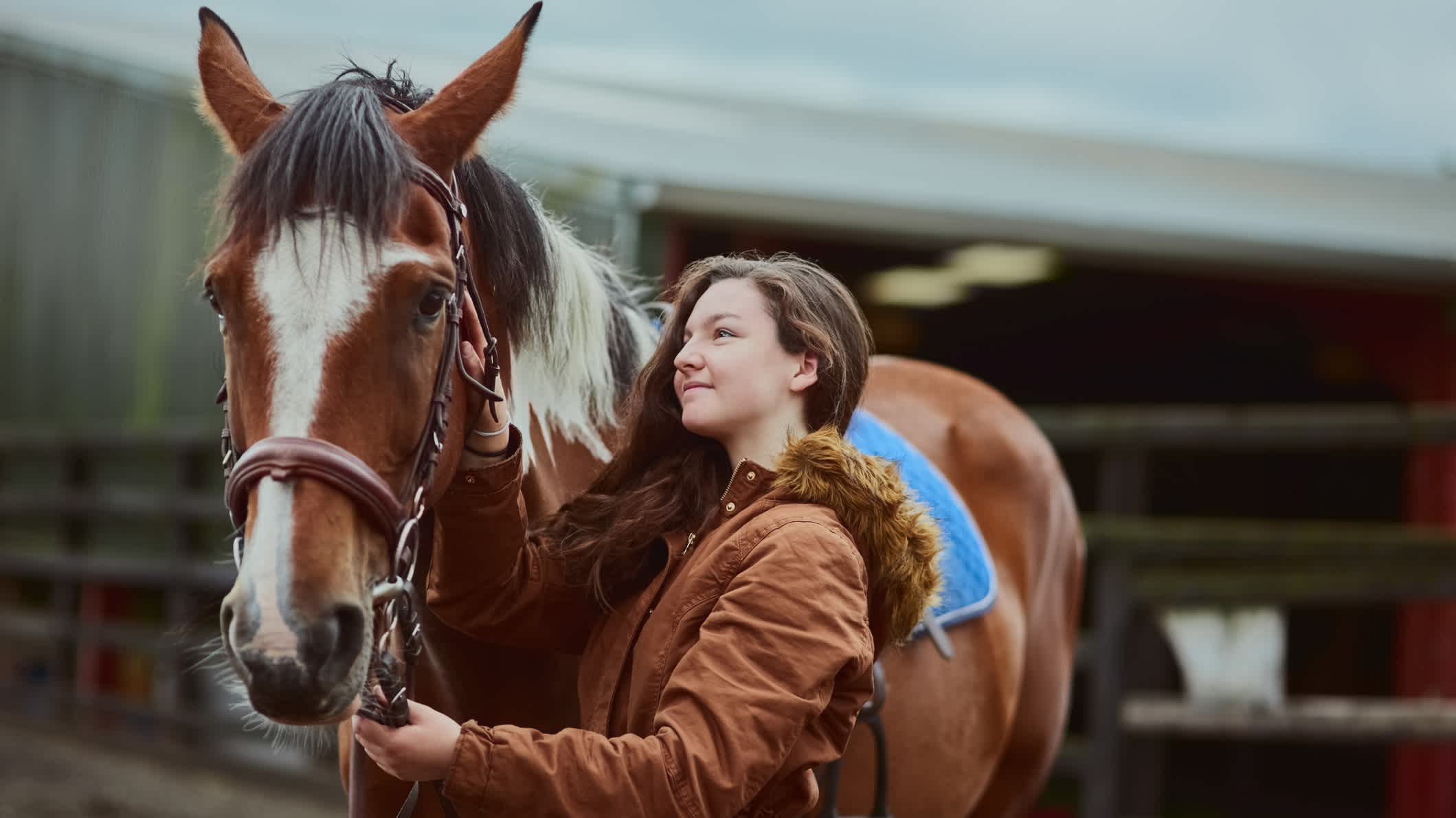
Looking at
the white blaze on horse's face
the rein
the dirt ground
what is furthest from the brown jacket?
the dirt ground

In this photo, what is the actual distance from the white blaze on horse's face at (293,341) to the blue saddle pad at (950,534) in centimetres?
126

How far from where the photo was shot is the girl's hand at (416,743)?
127 centimetres

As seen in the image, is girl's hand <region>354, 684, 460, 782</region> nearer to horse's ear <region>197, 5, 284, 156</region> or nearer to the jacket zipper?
the jacket zipper

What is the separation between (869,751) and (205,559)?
17.3ft

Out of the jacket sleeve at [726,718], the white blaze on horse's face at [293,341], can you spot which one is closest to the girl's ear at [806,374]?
the jacket sleeve at [726,718]

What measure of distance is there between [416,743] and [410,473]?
0.94 feet

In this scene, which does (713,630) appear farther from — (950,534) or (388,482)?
(950,534)

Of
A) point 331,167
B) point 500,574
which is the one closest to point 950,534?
point 500,574

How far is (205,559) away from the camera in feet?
21.6

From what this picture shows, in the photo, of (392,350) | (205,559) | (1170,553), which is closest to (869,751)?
(392,350)

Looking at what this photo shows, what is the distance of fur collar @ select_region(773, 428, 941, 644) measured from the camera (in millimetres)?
1470

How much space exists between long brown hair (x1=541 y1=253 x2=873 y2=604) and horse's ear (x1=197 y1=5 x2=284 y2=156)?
1.91ft

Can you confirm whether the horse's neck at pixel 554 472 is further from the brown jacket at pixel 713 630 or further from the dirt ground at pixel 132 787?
the dirt ground at pixel 132 787

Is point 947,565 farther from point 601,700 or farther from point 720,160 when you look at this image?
point 720,160
